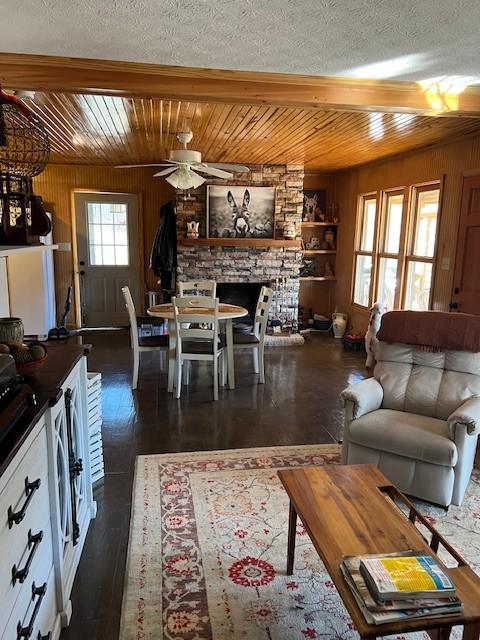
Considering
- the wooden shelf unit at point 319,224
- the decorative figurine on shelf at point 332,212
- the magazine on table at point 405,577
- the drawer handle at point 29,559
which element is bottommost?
the magazine on table at point 405,577

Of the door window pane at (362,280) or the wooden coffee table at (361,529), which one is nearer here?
the wooden coffee table at (361,529)

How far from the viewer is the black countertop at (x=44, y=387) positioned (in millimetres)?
1221

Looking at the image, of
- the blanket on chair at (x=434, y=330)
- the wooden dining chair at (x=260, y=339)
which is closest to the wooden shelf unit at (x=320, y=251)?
the wooden dining chair at (x=260, y=339)

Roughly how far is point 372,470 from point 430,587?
0.82 meters

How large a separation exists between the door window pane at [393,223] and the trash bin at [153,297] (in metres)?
3.31

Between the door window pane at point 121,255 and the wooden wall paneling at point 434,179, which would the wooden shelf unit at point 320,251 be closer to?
the wooden wall paneling at point 434,179

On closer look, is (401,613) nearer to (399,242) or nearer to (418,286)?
(418,286)

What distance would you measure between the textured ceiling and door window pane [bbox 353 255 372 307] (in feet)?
12.9

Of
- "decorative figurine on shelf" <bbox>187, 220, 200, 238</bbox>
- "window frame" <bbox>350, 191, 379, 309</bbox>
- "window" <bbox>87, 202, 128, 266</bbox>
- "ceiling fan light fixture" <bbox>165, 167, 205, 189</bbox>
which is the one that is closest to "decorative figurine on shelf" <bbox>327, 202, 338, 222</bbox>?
"window frame" <bbox>350, 191, 379, 309</bbox>

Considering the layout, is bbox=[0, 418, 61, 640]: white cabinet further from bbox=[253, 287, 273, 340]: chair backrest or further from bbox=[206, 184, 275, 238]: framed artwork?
bbox=[206, 184, 275, 238]: framed artwork

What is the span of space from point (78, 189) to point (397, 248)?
15.3ft

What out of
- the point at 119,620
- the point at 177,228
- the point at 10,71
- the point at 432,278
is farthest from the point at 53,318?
the point at 119,620

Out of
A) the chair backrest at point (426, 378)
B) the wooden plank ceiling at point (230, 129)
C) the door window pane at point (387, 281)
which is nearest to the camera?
the chair backrest at point (426, 378)

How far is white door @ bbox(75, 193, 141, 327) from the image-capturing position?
279 inches
